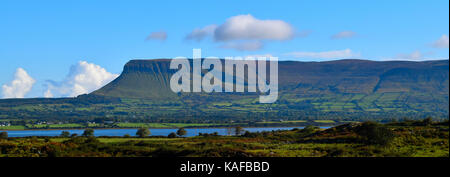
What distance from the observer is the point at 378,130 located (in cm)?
7950

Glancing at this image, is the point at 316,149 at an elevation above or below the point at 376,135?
below

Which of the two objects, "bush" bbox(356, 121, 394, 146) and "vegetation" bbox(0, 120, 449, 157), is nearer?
"vegetation" bbox(0, 120, 449, 157)

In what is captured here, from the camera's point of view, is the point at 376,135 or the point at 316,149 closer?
the point at 316,149

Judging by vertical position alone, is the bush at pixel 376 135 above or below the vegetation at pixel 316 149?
above

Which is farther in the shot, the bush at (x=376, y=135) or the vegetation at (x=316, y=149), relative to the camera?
the bush at (x=376, y=135)

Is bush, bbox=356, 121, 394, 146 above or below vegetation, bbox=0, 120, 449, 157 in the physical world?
above
